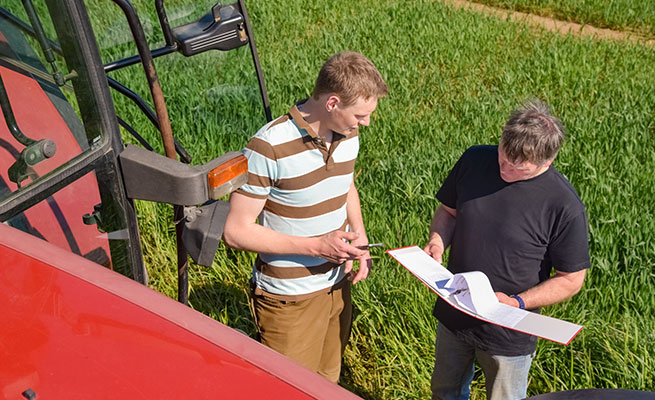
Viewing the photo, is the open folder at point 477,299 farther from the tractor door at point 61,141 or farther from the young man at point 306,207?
the tractor door at point 61,141

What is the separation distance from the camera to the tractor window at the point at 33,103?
62.0 inches

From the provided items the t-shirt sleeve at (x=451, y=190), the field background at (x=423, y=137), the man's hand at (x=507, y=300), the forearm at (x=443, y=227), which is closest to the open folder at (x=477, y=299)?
the man's hand at (x=507, y=300)

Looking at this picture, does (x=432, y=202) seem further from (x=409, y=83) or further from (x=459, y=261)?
(x=409, y=83)

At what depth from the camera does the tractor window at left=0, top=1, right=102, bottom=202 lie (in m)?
A: 1.57

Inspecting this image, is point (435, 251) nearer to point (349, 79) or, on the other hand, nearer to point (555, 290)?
point (555, 290)

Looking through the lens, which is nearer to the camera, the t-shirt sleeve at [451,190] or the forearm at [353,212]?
the t-shirt sleeve at [451,190]

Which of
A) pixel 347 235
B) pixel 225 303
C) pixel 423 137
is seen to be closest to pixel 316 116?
pixel 347 235

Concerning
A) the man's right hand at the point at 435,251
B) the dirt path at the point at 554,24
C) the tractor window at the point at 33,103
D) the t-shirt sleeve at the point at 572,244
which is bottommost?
the dirt path at the point at 554,24

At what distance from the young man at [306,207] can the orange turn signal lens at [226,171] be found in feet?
2.02

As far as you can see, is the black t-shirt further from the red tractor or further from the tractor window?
the tractor window

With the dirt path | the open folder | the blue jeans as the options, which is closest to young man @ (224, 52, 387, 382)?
the open folder

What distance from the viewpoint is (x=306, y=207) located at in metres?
2.29

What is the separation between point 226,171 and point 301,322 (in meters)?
1.16

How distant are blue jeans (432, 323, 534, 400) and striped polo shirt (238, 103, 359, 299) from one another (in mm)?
519
